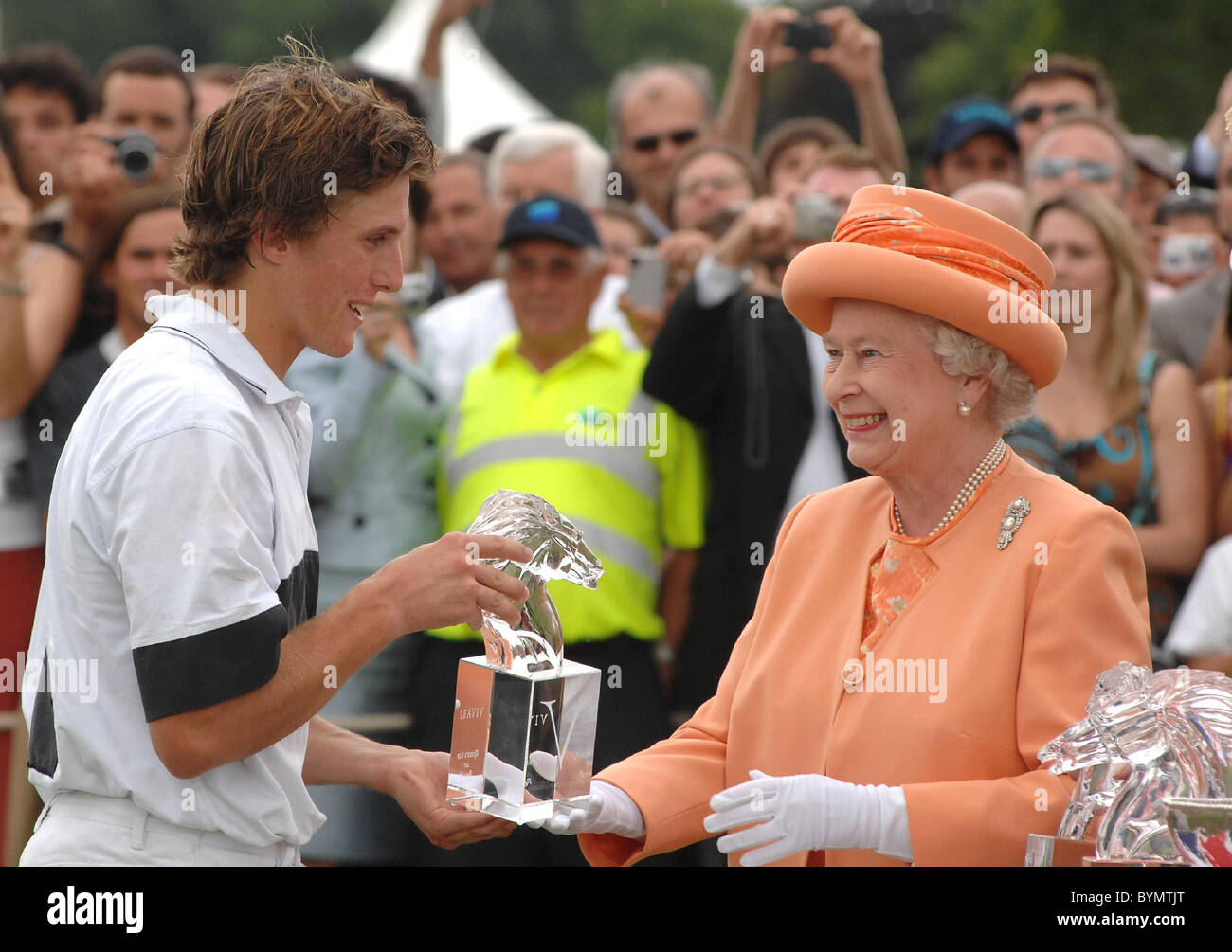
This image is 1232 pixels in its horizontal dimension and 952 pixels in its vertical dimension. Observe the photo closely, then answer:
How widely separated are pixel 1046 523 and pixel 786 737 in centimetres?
Result: 60

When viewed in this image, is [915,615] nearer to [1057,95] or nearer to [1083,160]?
[1083,160]

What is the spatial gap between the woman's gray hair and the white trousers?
4.80ft

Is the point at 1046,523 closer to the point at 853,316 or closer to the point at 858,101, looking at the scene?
the point at 853,316

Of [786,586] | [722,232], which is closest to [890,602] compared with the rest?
[786,586]

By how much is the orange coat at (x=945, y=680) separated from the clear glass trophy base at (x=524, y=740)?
0.19 metres

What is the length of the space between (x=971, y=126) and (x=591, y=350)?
215 centimetres

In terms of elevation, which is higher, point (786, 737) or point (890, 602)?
point (890, 602)

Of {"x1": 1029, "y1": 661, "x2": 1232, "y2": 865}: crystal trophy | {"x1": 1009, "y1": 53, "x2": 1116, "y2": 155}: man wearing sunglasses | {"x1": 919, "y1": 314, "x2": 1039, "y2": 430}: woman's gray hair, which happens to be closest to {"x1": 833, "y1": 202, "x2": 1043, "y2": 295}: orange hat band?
{"x1": 919, "y1": 314, "x2": 1039, "y2": 430}: woman's gray hair

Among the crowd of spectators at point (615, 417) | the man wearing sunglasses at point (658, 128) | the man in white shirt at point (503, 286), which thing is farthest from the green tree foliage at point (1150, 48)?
the crowd of spectators at point (615, 417)

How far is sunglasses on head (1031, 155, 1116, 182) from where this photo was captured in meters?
5.66

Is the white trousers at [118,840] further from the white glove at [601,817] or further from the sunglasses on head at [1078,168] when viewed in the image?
the sunglasses on head at [1078,168]

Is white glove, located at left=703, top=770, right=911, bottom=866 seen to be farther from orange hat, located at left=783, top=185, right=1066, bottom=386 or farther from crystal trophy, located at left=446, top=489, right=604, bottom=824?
orange hat, located at left=783, top=185, right=1066, bottom=386

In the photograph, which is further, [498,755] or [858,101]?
[858,101]

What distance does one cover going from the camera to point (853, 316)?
2766mm
